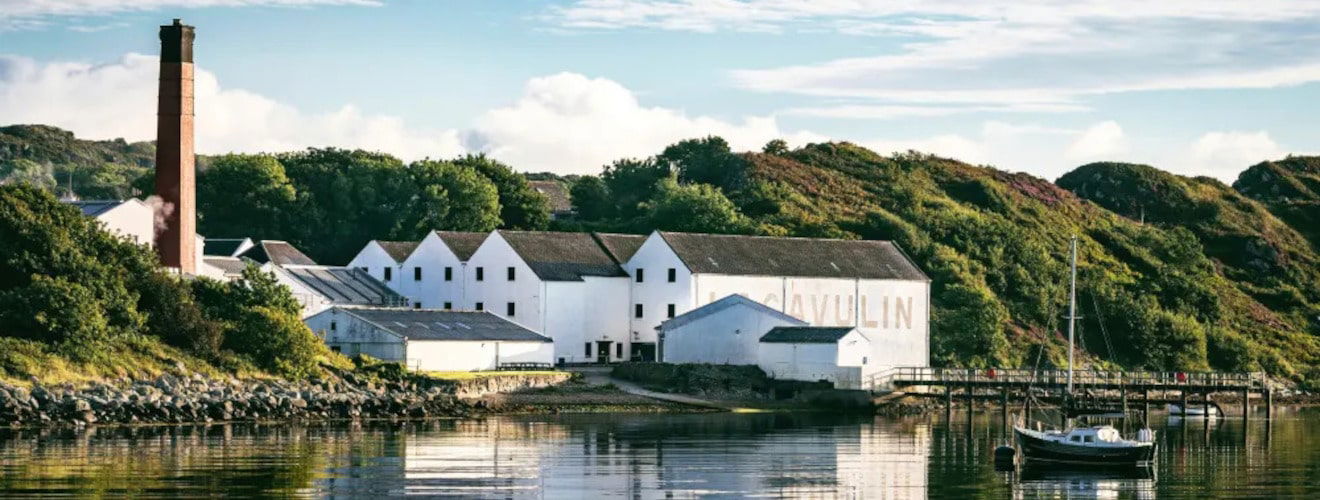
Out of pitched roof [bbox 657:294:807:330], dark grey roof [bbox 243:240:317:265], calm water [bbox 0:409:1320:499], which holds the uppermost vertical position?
dark grey roof [bbox 243:240:317:265]

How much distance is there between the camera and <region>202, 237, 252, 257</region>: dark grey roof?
110750mm

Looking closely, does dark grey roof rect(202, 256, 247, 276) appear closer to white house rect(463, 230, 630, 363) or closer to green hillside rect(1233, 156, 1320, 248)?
white house rect(463, 230, 630, 363)

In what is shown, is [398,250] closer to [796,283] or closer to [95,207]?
[95,207]

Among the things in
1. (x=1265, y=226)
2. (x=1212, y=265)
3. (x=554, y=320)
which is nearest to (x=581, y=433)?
(x=554, y=320)

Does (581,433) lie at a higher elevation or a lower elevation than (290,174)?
lower

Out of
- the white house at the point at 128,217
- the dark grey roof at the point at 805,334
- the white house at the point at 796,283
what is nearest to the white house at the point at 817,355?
the dark grey roof at the point at 805,334

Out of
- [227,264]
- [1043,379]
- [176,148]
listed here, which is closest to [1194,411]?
[1043,379]

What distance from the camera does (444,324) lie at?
8725 cm

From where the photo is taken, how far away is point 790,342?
88.2 meters

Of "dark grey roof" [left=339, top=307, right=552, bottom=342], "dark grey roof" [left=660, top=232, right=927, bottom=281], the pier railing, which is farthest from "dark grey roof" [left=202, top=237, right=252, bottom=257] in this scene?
the pier railing

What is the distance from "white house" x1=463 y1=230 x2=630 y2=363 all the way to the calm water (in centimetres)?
2177

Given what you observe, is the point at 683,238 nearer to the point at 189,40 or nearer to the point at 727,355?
the point at 727,355

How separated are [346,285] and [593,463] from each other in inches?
1860

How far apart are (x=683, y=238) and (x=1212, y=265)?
167 ft
